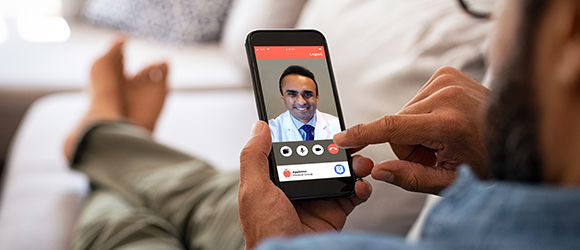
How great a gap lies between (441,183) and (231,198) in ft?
1.04

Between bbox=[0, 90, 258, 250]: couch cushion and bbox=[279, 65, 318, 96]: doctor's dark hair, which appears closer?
bbox=[279, 65, 318, 96]: doctor's dark hair

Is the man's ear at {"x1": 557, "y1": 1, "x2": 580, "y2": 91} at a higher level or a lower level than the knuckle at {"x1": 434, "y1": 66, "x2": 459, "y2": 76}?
higher

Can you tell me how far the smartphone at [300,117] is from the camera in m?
0.45

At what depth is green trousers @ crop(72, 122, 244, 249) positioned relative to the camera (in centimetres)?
71

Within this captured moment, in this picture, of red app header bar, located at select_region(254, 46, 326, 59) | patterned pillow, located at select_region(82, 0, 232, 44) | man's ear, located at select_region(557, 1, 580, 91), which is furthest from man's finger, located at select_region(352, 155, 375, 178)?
patterned pillow, located at select_region(82, 0, 232, 44)

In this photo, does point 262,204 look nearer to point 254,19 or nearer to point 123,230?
point 123,230

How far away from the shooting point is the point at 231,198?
2.26 feet

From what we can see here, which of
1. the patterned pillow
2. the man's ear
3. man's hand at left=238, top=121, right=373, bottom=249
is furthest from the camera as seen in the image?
the patterned pillow

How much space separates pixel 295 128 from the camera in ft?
1.49

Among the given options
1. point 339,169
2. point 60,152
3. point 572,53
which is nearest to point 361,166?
point 339,169

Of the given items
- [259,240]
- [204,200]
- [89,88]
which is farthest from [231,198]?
[89,88]

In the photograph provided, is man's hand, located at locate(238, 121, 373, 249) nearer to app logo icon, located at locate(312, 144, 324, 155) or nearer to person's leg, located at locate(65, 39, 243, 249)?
app logo icon, located at locate(312, 144, 324, 155)

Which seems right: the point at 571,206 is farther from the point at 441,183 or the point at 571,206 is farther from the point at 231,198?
the point at 231,198

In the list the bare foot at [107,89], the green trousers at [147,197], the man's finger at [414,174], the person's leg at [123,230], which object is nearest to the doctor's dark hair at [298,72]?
the man's finger at [414,174]
